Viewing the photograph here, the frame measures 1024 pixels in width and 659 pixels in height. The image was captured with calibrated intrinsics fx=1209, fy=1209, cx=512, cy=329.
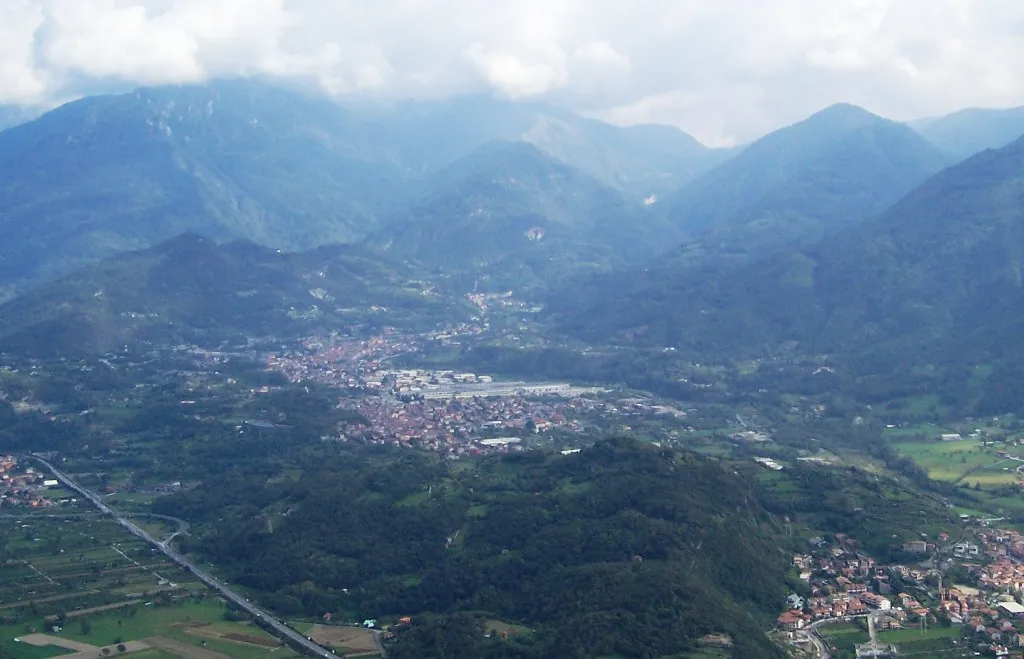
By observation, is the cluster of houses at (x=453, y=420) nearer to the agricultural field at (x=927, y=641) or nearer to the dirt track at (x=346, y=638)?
the dirt track at (x=346, y=638)

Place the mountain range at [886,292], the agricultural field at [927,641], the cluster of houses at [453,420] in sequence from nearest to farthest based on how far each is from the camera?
the agricultural field at [927,641] < the cluster of houses at [453,420] < the mountain range at [886,292]

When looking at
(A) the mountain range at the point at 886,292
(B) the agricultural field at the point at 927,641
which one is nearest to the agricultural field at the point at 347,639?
(B) the agricultural field at the point at 927,641

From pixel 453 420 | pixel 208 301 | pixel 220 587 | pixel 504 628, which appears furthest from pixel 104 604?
pixel 208 301

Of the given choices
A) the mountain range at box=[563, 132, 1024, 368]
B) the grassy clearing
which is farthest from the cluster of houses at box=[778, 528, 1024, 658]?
the mountain range at box=[563, 132, 1024, 368]

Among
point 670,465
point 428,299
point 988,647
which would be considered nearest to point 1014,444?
→ point 670,465

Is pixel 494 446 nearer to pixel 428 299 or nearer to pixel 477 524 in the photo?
pixel 477 524

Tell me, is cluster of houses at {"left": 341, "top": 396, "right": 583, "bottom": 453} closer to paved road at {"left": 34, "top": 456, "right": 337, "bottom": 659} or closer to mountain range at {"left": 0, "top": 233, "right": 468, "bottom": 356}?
paved road at {"left": 34, "top": 456, "right": 337, "bottom": 659}

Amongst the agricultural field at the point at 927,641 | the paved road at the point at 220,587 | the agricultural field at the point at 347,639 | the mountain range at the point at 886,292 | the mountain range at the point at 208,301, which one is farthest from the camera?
the mountain range at the point at 208,301
